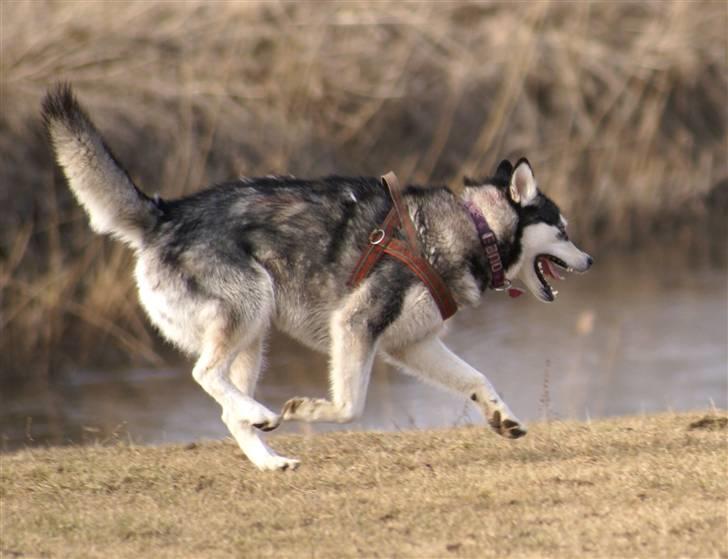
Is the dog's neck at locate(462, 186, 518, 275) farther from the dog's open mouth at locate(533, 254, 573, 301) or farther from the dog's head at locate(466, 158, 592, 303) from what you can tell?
the dog's open mouth at locate(533, 254, 573, 301)

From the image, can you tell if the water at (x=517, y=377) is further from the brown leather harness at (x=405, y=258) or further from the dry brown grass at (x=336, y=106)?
the brown leather harness at (x=405, y=258)

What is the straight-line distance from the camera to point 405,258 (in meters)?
6.44

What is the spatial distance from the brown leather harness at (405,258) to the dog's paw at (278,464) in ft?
2.80

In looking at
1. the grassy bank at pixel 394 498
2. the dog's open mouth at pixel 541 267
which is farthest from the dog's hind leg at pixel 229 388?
the dog's open mouth at pixel 541 267

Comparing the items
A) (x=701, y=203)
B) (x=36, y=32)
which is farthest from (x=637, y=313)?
(x=36, y=32)

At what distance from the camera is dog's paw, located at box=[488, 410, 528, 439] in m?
6.43

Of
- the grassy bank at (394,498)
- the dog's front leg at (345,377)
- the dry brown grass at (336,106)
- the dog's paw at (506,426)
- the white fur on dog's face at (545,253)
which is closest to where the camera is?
the grassy bank at (394,498)

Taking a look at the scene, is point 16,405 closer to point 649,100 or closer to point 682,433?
point 682,433

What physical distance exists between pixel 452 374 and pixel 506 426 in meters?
0.36

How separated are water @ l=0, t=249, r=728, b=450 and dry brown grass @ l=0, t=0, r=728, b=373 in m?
1.05

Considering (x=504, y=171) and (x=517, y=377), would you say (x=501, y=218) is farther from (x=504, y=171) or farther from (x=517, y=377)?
(x=517, y=377)

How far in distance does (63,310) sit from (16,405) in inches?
47.5

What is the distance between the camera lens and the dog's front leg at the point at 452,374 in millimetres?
6504

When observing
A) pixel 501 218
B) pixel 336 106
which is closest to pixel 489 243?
pixel 501 218
